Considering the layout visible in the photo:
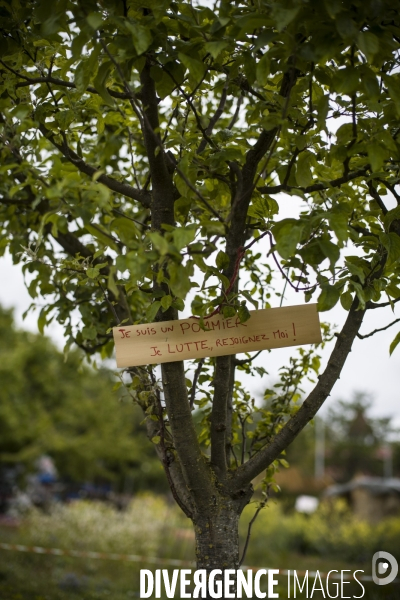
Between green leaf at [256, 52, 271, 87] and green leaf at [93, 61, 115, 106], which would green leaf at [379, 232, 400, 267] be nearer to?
green leaf at [256, 52, 271, 87]

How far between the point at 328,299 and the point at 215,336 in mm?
430

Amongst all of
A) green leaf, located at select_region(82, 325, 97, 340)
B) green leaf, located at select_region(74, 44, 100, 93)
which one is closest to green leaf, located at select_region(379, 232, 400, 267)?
green leaf, located at select_region(74, 44, 100, 93)

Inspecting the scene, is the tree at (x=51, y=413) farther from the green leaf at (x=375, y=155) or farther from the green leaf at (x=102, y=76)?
the green leaf at (x=375, y=155)

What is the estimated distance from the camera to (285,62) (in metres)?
1.61

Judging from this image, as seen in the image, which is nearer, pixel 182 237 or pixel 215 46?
pixel 182 237

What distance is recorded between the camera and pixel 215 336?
73.7 inches

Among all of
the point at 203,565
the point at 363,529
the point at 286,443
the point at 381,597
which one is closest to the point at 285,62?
the point at 286,443

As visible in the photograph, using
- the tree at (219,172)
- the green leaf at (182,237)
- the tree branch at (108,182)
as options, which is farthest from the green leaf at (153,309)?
the tree branch at (108,182)

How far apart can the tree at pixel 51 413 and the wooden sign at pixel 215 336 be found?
329 inches

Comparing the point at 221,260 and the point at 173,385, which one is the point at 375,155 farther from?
the point at 173,385

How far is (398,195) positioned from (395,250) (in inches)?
10.8

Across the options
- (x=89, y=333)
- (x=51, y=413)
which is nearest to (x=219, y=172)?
(x=89, y=333)

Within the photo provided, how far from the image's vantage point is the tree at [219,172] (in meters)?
1.46

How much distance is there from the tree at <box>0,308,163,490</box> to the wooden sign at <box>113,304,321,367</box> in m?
8.36
